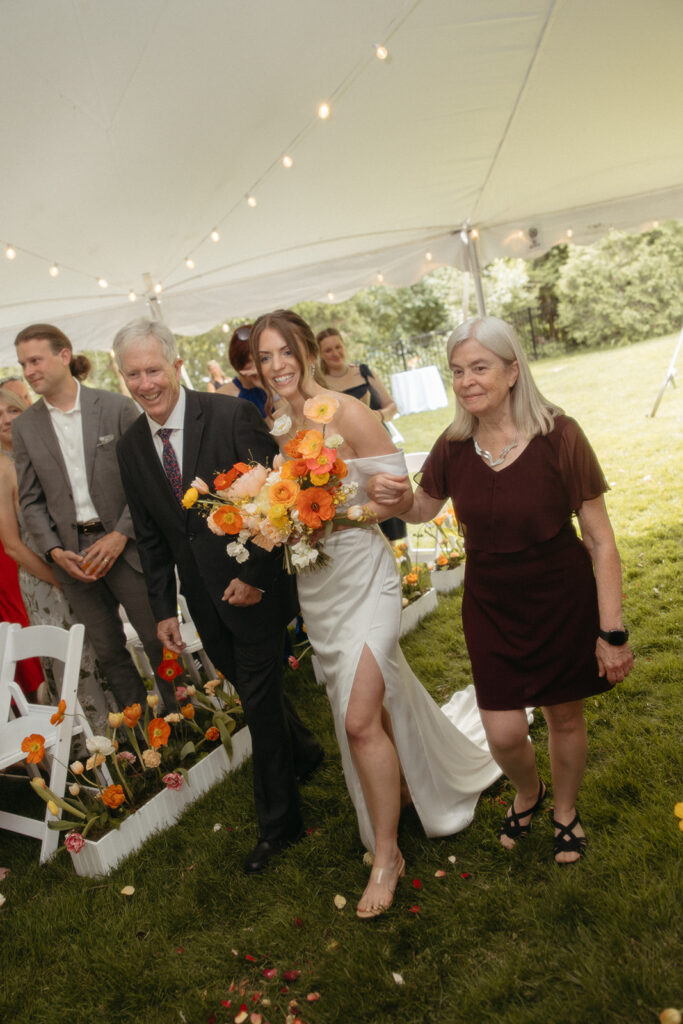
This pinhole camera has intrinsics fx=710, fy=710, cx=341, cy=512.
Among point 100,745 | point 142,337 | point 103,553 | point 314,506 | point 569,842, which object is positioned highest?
→ point 142,337

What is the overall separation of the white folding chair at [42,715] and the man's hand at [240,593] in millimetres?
1117

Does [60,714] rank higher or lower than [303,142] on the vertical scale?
lower

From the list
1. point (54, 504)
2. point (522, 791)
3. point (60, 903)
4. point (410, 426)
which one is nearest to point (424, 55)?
point (54, 504)

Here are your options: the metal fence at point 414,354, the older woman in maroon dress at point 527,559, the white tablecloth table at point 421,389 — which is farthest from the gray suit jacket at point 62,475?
the metal fence at point 414,354

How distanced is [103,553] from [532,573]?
251 centimetres

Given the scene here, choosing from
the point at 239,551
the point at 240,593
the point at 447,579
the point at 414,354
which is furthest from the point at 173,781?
the point at 414,354

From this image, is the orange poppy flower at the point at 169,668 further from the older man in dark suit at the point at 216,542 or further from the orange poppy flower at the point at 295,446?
the orange poppy flower at the point at 295,446

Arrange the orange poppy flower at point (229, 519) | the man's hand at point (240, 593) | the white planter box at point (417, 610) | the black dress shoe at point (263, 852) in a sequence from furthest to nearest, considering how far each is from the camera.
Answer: the white planter box at point (417, 610) → the black dress shoe at point (263, 852) → the man's hand at point (240, 593) → the orange poppy flower at point (229, 519)

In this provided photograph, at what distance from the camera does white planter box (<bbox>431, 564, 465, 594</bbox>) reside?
5.61 metres

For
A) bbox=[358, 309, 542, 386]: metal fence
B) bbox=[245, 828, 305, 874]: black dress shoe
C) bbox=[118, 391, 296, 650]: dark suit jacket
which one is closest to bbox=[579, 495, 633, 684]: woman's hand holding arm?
bbox=[118, 391, 296, 650]: dark suit jacket

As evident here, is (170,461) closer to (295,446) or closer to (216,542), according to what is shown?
(216,542)

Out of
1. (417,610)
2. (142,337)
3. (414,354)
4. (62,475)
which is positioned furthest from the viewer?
(414,354)

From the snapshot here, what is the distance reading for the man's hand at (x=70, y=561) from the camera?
3971 millimetres

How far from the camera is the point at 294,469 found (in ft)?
7.88
